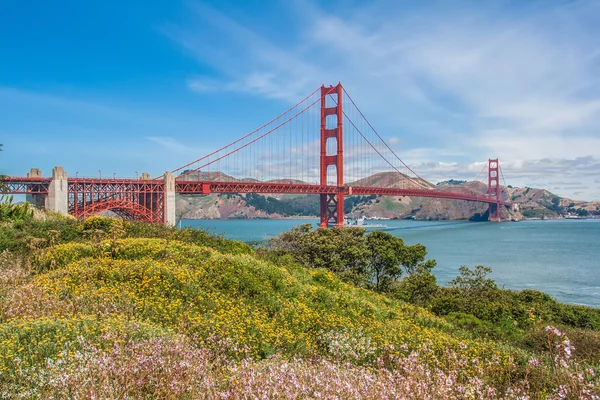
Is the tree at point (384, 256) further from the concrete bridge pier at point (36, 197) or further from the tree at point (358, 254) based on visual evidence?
the concrete bridge pier at point (36, 197)

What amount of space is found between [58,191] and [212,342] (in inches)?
1420

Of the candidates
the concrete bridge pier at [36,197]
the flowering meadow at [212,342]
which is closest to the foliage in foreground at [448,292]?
the flowering meadow at [212,342]

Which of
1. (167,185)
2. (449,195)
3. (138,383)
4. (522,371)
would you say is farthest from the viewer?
(449,195)

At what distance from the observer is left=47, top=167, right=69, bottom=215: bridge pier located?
36.5 m

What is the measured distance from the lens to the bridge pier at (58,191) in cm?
3647

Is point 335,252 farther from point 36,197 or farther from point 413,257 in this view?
point 36,197

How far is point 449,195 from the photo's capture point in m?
79.4

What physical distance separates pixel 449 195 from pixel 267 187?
40.1 metres

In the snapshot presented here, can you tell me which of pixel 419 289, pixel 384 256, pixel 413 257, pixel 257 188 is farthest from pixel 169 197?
pixel 419 289

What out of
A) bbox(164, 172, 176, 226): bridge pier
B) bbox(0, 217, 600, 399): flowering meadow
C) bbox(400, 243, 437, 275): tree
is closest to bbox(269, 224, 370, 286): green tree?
bbox(400, 243, 437, 275): tree

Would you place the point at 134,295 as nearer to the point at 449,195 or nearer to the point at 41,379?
the point at 41,379

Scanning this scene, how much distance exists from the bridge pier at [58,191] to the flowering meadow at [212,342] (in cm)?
2770

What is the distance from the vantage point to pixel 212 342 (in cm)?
559

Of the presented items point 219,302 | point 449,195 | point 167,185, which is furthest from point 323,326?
point 449,195
